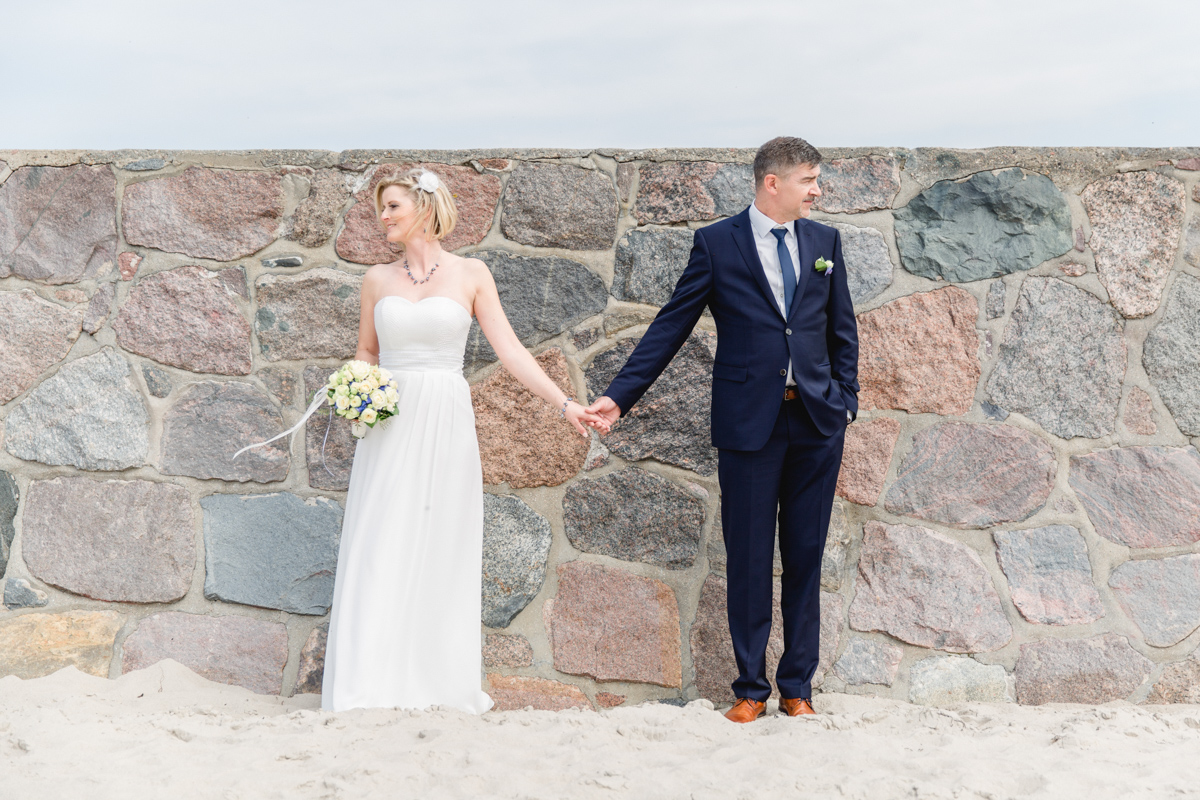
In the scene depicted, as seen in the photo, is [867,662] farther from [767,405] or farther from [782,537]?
[767,405]

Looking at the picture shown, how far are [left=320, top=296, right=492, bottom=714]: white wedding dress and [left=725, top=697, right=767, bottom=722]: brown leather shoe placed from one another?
85 centimetres

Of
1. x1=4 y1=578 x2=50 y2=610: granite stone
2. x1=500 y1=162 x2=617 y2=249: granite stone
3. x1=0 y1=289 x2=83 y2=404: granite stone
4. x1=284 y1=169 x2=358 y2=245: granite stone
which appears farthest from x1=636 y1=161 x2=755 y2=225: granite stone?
x1=4 y1=578 x2=50 y2=610: granite stone

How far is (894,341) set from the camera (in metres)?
3.45

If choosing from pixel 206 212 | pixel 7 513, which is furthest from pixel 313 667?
pixel 206 212

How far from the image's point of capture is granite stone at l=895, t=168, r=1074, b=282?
3.47 meters

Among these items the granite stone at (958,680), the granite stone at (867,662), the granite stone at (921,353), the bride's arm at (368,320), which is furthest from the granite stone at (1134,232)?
the bride's arm at (368,320)

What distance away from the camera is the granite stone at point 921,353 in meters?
3.45

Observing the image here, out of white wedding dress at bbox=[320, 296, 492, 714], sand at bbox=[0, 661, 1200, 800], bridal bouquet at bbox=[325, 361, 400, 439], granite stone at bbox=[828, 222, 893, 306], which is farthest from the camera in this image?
granite stone at bbox=[828, 222, 893, 306]

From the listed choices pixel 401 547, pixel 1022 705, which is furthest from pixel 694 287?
pixel 1022 705

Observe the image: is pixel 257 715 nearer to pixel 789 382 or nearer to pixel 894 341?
pixel 789 382

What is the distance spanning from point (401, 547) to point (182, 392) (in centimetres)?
119

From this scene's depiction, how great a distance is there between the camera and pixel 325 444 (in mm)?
3537

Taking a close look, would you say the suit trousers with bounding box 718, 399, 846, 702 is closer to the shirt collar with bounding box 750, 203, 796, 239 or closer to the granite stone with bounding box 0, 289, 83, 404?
the shirt collar with bounding box 750, 203, 796, 239

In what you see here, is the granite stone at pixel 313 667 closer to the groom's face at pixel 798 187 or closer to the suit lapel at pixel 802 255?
the suit lapel at pixel 802 255
